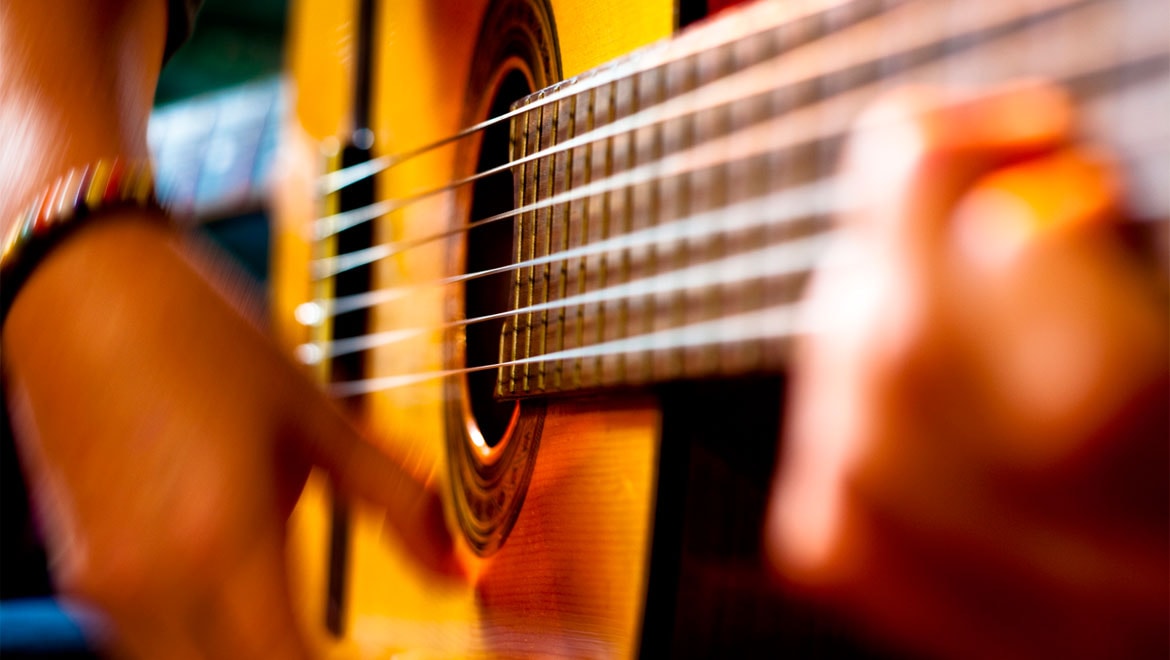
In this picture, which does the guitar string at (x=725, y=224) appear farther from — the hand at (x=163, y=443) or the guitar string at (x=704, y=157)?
the hand at (x=163, y=443)

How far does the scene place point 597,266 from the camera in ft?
1.59

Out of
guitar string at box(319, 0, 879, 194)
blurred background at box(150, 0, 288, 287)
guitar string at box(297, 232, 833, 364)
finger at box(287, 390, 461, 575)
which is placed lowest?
finger at box(287, 390, 461, 575)

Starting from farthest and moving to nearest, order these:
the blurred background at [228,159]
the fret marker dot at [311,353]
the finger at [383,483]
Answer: the blurred background at [228,159], the fret marker dot at [311,353], the finger at [383,483]

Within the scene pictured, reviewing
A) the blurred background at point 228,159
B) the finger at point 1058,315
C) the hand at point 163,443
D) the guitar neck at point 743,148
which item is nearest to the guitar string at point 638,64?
the guitar neck at point 743,148

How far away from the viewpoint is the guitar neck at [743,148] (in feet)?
0.93

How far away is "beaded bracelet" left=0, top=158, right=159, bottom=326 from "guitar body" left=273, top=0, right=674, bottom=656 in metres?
0.19

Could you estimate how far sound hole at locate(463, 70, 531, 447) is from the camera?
66cm

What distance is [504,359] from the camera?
1.96 feet

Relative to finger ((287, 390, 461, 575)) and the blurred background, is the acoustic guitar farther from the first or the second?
the blurred background

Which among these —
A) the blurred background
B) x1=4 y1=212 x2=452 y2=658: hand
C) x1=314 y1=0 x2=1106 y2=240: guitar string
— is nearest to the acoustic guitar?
x1=314 y1=0 x2=1106 y2=240: guitar string

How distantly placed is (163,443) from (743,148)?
0.34m

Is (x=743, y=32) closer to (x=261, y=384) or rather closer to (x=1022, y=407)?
(x=1022, y=407)

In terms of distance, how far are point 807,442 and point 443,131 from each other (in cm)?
57

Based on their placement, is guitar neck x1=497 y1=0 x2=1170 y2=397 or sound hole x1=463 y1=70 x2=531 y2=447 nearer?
guitar neck x1=497 y1=0 x2=1170 y2=397
